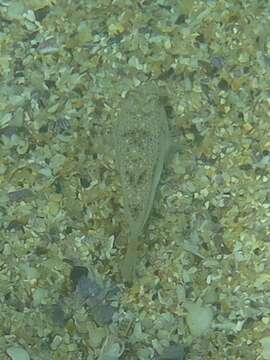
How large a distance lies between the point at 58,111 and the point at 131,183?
13 cm

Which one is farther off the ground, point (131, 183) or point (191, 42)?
point (191, 42)

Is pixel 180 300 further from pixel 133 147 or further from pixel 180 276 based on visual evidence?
pixel 133 147

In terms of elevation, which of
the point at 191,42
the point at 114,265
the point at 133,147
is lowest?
the point at 114,265

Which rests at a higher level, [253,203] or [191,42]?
[191,42]

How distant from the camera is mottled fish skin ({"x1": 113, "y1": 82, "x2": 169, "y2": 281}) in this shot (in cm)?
100

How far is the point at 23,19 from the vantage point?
3.18 feet

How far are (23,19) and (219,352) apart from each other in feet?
1.66

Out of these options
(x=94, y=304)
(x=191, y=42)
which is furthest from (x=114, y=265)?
(x=191, y=42)

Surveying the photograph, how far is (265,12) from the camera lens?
1.02 meters

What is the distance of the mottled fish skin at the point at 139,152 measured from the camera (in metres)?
1.00

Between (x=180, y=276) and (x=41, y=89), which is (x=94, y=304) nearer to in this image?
(x=180, y=276)

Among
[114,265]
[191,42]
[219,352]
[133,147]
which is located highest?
[191,42]

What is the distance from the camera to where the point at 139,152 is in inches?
39.8

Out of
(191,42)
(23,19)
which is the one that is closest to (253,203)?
(191,42)
